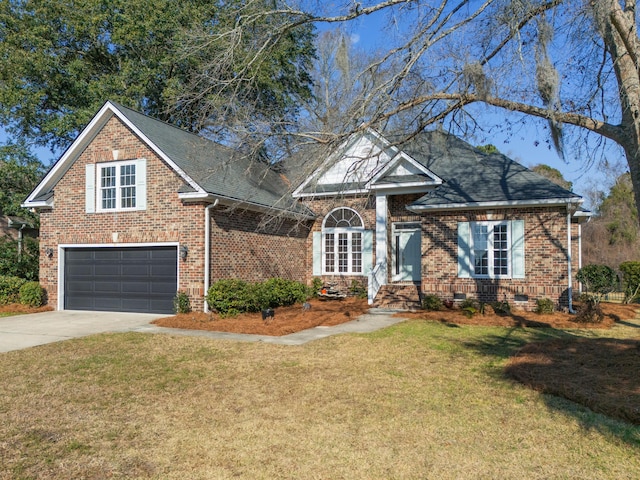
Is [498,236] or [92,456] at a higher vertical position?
[498,236]

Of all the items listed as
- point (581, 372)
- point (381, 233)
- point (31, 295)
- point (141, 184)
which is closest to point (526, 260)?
point (381, 233)

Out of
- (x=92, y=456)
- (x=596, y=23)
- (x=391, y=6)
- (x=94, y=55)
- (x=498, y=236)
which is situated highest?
(x=94, y=55)

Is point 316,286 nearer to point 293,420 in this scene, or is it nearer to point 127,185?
point 127,185

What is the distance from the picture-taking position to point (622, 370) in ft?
25.5

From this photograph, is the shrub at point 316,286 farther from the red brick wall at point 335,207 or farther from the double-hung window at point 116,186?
the double-hung window at point 116,186

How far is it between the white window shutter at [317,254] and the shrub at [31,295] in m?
9.88

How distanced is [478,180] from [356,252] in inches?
208

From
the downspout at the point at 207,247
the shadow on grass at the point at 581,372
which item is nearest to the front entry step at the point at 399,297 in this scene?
the shadow on grass at the point at 581,372

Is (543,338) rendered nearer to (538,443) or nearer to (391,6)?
(538,443)

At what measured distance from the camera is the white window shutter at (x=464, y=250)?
53.5 feet

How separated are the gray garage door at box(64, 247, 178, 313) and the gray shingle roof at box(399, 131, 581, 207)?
27.7 ft

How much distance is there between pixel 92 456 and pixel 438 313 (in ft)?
39.0

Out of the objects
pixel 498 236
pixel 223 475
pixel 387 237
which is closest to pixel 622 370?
pixel 223 475

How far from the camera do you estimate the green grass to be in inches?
179
